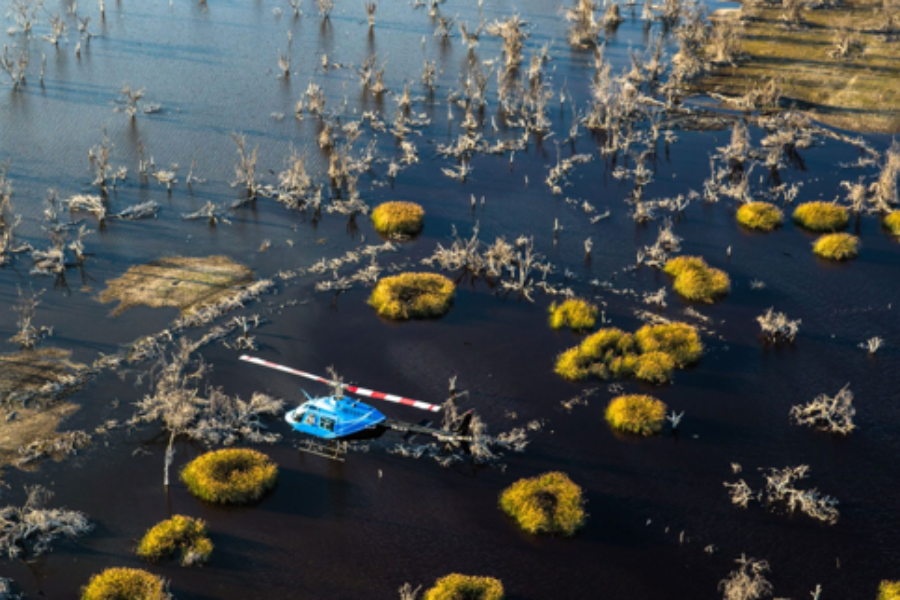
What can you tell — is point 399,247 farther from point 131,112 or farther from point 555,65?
point 555,65

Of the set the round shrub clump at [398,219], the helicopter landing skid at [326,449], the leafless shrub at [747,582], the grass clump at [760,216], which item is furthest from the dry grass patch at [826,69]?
the helicopter landing skid at [326,449]

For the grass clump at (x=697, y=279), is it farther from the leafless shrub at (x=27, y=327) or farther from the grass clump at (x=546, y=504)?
the leafless shrub at (x=27, y=327)

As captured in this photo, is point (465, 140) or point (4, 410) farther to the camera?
point (465, 140)

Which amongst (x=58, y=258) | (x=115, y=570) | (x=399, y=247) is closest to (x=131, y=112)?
(x=58, y=258)

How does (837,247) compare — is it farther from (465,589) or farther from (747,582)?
(465,589)

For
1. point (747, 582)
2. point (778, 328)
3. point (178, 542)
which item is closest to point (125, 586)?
point (178, 542)

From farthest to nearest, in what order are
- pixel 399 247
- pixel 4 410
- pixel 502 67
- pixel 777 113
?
pixel 502 67 → pixel 777 113 → pixel 399 247 → pixel 4 410
